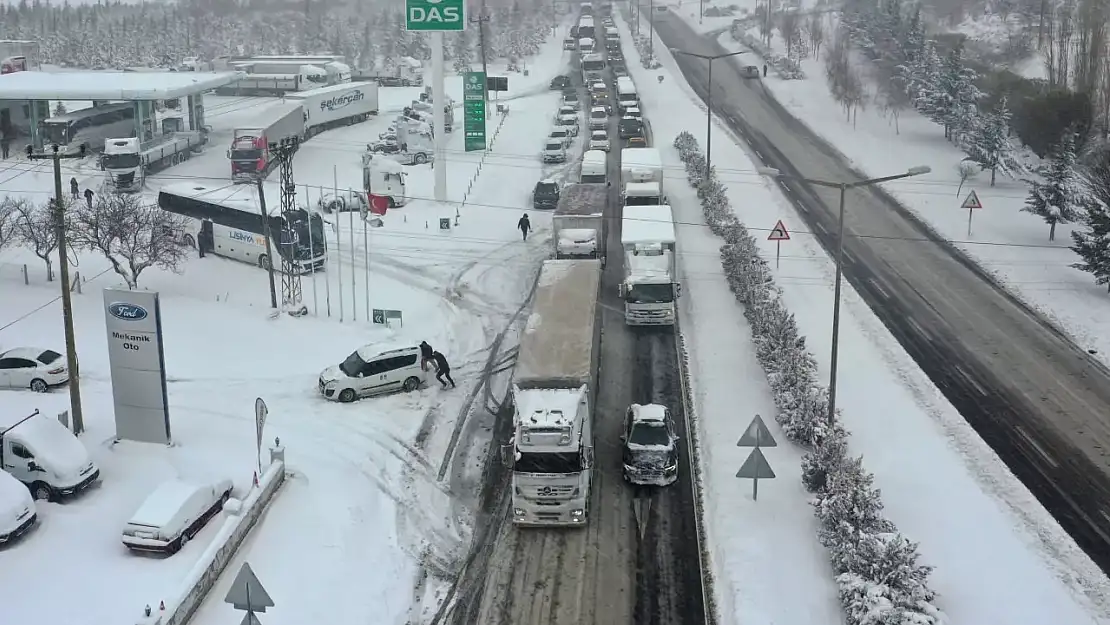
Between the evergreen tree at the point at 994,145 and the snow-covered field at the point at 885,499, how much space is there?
21.1 metres

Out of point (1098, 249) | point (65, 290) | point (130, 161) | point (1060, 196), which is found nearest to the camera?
Result: point (65, 290)

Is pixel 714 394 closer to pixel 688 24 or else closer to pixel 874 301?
pixel 874 301

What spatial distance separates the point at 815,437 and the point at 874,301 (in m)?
13.5

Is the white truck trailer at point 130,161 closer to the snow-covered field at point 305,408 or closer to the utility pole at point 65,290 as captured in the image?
the snow-covered field at point 305,408

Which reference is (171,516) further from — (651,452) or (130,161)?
(130,161)

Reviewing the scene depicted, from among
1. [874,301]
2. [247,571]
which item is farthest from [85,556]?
[874,301]

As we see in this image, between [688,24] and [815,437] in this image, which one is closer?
[815,437]

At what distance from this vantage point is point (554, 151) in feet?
208

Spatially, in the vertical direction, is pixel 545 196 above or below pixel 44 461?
above

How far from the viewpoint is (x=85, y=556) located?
21.8m

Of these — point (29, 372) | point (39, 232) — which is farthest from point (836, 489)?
point (39, 232)

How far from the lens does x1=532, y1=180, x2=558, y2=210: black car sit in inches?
2079

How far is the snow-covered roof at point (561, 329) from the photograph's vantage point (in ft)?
85.7

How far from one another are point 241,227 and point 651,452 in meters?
24.2
